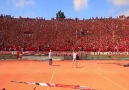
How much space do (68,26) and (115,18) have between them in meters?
12.7

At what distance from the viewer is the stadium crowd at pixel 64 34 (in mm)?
62250

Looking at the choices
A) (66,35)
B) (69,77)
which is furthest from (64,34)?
(69,77)

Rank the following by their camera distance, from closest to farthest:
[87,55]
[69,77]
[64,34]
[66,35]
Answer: [69,77]
[87,55]
[66,35]
[64,34]

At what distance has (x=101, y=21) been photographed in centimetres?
7319

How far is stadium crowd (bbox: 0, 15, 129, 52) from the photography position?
62.2m

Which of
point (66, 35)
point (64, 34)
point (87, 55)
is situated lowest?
point (87, 55)

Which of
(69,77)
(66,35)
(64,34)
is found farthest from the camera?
(64,34)

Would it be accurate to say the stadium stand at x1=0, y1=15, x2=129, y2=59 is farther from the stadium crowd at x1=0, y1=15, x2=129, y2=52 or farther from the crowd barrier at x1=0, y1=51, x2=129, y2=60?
the crowd barrier at x1=0, y1=51, x2=129, y2=60

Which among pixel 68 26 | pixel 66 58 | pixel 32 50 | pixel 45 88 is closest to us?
pixel 45 88

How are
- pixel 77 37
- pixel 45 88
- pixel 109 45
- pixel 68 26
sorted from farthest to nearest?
1. pixel 68 26
2. pixel 77 37
3. pixel 109 45
4. pixel 45 88

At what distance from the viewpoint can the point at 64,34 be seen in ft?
224

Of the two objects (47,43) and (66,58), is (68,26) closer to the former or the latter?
(47,43)

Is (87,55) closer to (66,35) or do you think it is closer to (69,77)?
(66,35)

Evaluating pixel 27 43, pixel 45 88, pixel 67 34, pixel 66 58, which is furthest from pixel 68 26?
pixel 45 88
